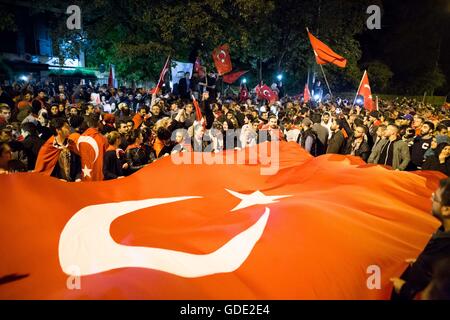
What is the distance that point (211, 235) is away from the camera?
4305mm

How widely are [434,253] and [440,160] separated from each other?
4.17 m

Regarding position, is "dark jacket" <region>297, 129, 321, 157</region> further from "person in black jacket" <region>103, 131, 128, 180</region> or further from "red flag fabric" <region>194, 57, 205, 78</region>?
"red flag fabric" <region>194, 57, 205, 78</region>

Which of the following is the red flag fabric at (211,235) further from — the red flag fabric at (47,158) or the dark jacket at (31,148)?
the dark jacket at (31,148)

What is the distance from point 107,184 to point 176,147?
209 centimetres

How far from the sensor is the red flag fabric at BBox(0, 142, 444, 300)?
3.47 meters

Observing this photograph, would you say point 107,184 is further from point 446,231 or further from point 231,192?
point 446,231

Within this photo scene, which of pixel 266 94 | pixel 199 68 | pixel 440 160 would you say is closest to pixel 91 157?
pixel 440 160

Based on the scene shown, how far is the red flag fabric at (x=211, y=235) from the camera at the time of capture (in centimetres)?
347

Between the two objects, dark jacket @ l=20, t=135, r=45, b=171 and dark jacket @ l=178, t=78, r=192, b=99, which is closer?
dark jacket @ l=20, t=135, r=45, b=171

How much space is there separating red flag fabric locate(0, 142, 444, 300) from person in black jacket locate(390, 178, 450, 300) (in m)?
0.42

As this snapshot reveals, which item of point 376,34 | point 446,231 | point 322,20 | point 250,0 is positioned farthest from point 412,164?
point 376,34

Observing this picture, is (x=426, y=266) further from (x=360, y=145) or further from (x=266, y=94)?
(x=266, y=94)

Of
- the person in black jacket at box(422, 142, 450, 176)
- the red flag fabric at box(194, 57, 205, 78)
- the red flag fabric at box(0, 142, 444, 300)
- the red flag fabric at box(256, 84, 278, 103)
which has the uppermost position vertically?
the red flag fabric at box(194, 57, 205, 78)

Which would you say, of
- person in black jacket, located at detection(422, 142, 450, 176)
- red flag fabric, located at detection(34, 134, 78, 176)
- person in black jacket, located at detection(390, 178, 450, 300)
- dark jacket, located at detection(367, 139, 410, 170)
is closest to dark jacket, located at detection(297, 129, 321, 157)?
dark jacket, located at detection(367, 139, 410, 170)
